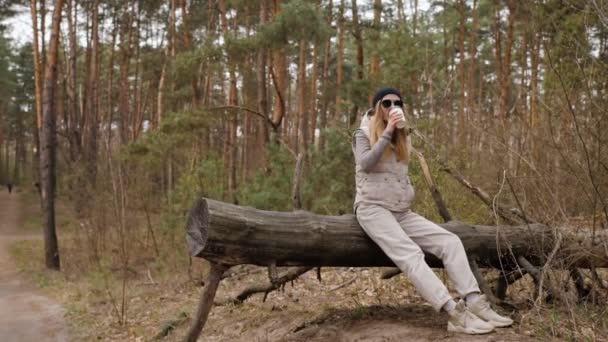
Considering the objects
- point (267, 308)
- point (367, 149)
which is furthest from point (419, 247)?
point (267, 308)

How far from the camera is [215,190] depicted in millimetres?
13242

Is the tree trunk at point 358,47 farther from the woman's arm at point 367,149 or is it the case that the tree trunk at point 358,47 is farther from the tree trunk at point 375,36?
the woman's arm at point 367,149

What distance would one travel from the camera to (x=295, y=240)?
4637 millimetres

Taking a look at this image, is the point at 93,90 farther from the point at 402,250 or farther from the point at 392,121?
the point at 402,250

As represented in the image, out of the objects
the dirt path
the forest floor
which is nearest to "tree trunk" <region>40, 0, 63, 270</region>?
the forest floor

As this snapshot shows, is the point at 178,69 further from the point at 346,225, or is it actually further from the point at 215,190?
the point at 346,225

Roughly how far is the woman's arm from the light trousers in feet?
1.15

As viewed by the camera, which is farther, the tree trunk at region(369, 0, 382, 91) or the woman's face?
the tree trunk at region(369, 0, 382, 91)

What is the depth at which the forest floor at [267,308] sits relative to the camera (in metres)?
4.41

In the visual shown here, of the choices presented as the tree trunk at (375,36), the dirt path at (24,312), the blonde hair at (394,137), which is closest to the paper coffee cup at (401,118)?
the blonde hair at (394,137)

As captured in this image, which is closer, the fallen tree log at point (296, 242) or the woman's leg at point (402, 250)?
the woman's leg at point (402, 250)

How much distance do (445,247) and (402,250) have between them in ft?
1.11

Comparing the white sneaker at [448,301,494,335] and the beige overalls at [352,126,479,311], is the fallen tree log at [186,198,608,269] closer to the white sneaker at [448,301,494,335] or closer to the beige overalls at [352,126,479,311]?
the beige overalls at [352,126,479,311]

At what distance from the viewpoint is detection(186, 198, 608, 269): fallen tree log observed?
449cm
